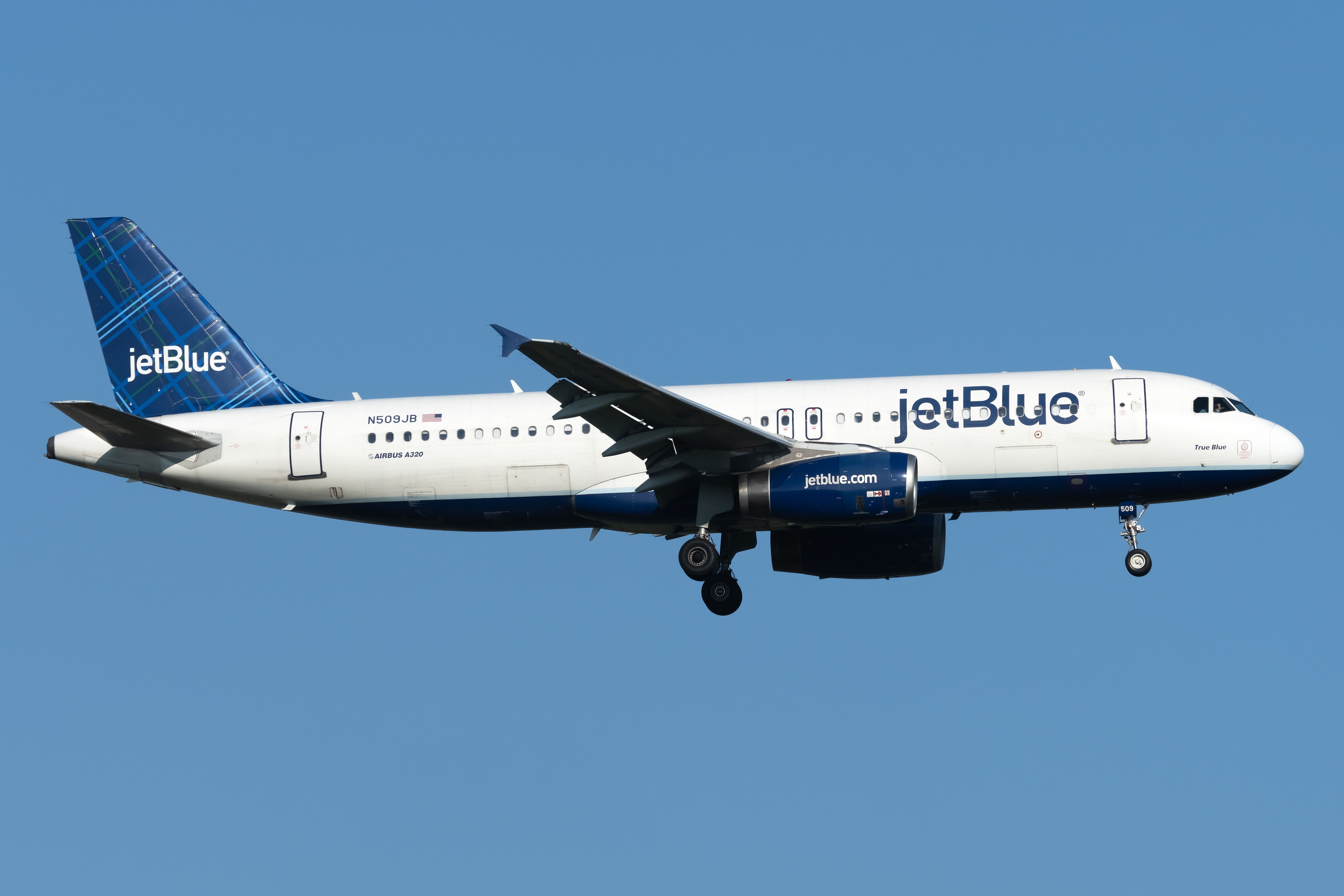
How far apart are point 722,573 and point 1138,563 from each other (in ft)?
30.9

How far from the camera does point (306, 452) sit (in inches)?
1499

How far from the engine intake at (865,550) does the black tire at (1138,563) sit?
457cm

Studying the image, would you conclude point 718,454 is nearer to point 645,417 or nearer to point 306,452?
point 645,417

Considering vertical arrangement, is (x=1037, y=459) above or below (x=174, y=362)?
below

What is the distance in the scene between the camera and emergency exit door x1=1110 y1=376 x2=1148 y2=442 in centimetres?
3528

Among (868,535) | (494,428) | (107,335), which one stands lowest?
(868,535)

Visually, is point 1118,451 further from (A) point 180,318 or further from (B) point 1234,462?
(A) point 180,318

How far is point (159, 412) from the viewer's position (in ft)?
133

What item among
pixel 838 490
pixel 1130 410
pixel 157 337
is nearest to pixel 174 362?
pixel 157 337

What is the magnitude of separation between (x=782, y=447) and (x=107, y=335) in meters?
17.9

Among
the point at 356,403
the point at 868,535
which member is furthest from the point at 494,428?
the point at 868,535

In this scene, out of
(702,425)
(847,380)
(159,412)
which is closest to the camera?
(702,425)

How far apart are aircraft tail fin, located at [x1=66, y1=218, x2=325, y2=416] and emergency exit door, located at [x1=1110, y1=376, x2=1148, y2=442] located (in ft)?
62.3

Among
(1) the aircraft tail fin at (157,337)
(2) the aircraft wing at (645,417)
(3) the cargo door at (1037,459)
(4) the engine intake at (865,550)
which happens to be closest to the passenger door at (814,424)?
(2) the aircraft wing at (645,417)
